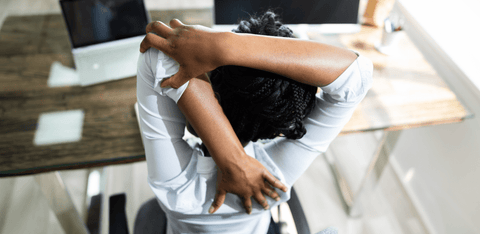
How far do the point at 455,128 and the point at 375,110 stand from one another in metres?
0.54

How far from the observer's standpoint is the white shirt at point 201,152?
630 mm

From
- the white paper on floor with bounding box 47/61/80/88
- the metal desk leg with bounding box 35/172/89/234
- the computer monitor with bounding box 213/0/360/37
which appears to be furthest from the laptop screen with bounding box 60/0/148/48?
the metal desk leg with bounding box 35/172/89/234

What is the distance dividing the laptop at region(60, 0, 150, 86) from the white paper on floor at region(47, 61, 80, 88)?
0.9 inches

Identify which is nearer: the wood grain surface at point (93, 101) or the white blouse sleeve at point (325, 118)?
the white blouse sleeve at point (325, 118)

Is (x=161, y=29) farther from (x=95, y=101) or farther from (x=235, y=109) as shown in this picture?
(x=95, y=101)

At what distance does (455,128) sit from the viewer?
4.63ft

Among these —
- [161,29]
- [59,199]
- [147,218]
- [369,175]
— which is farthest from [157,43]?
[369,175]

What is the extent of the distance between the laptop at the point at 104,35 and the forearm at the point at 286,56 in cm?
79

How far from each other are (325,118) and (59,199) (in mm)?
1152

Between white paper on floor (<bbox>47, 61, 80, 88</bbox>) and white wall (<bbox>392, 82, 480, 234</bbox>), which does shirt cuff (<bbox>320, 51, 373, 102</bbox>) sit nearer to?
white wall (<bbox>392, 82, 480, 234</bbox>)

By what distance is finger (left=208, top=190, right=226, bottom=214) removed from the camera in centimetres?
69

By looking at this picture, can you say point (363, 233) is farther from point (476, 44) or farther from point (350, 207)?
point (476, 44)

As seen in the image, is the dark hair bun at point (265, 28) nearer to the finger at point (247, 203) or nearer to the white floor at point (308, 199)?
the finger at point (247, 203)

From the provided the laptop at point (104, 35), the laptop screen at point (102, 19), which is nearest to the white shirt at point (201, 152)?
the laptop at point (104, 35)
